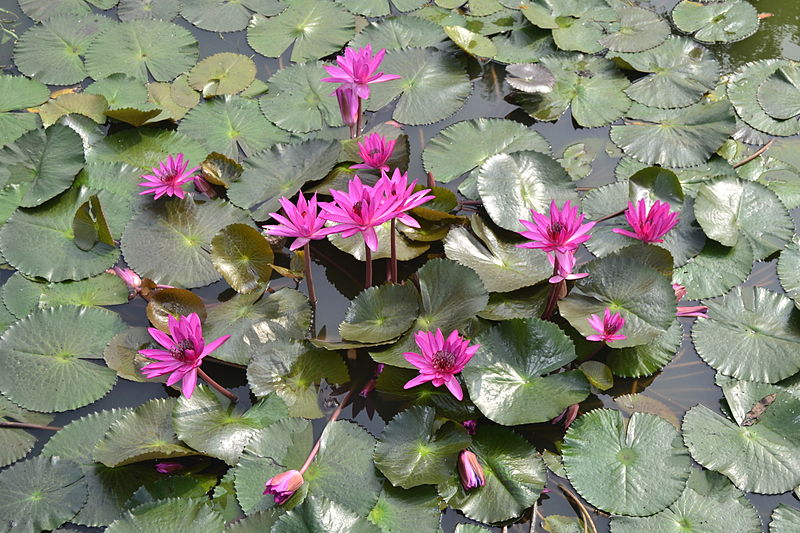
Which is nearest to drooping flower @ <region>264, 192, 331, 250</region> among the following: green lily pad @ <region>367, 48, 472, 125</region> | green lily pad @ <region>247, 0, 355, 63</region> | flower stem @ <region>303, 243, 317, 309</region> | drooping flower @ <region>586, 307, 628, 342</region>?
flower stem @ <region>303, 243, 317, 309</region>

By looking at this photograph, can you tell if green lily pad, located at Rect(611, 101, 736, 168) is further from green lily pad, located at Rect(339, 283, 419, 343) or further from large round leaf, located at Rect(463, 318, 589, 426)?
green lily pad, located at Rect(339, 283, 419, 343)

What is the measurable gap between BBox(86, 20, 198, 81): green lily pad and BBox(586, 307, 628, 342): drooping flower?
113 inches

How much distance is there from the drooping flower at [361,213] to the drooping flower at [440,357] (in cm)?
40

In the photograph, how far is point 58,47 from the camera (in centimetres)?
433

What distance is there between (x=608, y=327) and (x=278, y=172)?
5.73 ft

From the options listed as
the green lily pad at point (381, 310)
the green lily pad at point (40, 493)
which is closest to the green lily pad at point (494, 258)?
the green lily pad at point (381, 310)

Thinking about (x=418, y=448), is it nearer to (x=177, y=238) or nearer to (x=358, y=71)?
(x=177, y=238)

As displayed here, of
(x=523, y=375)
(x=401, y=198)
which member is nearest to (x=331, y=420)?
(x=523, y=375)

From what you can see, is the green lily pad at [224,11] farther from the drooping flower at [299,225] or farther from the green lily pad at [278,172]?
the drooping flower at [299,225]

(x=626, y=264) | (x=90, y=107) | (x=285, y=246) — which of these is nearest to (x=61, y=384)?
(x=285, y=246)

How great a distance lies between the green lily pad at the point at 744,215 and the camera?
3244 mm

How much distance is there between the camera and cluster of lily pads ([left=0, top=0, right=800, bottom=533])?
8.29ft

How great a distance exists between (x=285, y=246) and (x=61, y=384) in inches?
45.6

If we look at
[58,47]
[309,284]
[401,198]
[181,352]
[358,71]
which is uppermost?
[358,71]
